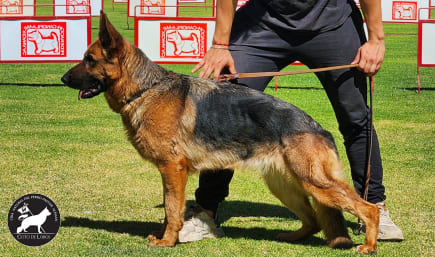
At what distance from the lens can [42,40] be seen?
14.1 metres

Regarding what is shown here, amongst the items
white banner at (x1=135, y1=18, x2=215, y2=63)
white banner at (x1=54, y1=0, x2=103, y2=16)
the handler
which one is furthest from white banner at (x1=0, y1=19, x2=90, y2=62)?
the handler

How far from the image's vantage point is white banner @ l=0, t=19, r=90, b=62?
46.2 feet

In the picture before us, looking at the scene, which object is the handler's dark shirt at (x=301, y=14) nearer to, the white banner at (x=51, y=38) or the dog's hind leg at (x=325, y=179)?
the dog's hind leg at (x=325, y=179)

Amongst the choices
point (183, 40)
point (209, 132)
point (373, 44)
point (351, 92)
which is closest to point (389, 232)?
point (351, 92)

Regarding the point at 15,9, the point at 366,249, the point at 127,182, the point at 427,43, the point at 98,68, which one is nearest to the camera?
the point at 366,249

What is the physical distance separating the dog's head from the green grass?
1.19m

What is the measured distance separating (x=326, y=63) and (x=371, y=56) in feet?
1.21

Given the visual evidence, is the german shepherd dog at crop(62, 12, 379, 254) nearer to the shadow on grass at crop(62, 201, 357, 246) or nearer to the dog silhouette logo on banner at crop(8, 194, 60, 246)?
→ the shadow on grass at crop(62, 201, 357, 246)

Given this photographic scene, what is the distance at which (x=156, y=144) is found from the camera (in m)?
5.02

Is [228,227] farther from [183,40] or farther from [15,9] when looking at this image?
[15,9]

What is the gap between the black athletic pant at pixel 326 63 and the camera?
5430 mm

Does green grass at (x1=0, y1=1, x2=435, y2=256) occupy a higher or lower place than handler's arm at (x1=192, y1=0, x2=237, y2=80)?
lower

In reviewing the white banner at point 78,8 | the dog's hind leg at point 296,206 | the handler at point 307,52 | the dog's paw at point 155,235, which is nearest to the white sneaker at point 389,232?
the handler at point 307,52

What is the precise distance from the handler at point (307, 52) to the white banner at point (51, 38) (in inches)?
356
